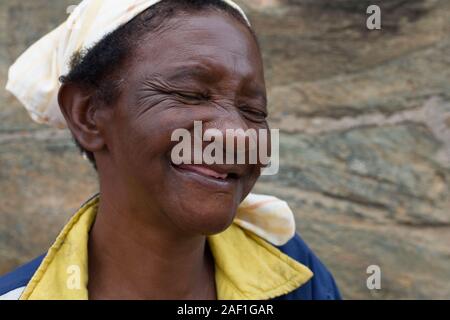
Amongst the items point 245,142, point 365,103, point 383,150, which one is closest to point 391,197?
A: point 383,150

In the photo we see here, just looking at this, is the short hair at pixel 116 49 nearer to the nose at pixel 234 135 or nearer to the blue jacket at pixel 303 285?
the nose at pixel 234 135

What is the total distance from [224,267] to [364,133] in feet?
3.19

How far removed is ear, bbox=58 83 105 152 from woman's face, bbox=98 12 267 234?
6 cm

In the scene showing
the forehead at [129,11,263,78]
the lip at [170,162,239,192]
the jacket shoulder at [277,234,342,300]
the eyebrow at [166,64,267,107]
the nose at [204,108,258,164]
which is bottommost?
the jacket shoulder at [277,234,342,300]

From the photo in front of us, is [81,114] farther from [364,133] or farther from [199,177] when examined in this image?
[364,133]

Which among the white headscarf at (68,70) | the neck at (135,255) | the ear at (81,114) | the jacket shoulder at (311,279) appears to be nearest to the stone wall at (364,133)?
the jacket shoulder at (311,279)

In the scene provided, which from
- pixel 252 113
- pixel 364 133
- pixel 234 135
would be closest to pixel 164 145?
pixel 234 135

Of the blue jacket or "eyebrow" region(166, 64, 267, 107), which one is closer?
"eyebrow" region(166, 64, 267, 107)

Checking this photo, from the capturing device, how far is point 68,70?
5.85ft

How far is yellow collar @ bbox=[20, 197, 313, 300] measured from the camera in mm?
1720

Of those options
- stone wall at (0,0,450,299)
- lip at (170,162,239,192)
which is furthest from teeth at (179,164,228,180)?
stone wall at (0,0,450,299)

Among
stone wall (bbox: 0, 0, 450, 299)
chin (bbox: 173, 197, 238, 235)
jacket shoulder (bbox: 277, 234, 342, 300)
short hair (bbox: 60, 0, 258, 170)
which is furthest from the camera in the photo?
stone wall (bbox: 0, 0, 450, 299)

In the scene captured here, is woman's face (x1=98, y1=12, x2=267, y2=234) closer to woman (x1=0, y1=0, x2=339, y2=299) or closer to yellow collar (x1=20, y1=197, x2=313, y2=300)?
woman (x1=0, y1=0, x2=339, y2=299)

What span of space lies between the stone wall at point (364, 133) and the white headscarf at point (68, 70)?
0.66m
